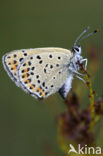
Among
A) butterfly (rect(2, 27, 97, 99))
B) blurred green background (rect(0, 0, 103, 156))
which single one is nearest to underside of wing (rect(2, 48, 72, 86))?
butterfly (rect(2, 27, 97, 99))

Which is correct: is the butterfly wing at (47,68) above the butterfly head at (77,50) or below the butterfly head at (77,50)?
below

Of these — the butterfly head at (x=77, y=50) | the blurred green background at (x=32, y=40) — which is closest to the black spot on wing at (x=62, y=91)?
the butterfly head at (x=77, y=50)

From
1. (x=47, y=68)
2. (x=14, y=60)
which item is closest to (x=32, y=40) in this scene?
(x=47, y=68)

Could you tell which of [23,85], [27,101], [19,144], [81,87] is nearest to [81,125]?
[81,87]

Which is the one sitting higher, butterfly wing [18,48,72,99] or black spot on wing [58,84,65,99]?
butterfly wing [18,48,72,99]

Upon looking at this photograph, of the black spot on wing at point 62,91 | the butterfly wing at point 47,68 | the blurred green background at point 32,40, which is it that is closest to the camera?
the black spot on wing at point 62,91

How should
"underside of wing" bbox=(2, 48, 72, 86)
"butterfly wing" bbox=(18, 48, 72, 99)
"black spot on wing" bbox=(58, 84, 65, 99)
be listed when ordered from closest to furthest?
"black spot on wing" bbox=(58, 84, 65, 99) → "underside of wing" bbox=(2, 48, 72, 86) → "butterfly wing" bbox=(18, 48, 72, 99)

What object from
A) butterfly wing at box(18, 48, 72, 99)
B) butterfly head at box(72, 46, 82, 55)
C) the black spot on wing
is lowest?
the black spot on wing

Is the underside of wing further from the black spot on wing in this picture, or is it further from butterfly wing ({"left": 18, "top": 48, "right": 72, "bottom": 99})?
the black spot on wing

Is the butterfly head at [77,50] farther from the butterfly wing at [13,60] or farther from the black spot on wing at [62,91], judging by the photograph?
the butterfly wing at [13,60]

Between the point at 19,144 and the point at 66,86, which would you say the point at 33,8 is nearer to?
the point at 19,144
